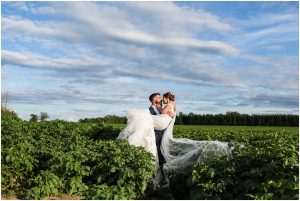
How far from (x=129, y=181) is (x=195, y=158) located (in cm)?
169

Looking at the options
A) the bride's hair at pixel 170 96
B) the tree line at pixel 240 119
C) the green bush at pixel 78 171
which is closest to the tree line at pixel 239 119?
the tree line at pixel 240 119

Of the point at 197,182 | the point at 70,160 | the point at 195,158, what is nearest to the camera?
the point at 197,182

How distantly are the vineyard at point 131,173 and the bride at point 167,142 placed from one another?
34 cm

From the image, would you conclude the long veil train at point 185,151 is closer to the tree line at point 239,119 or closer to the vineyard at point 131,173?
the vineyard at point 131,173

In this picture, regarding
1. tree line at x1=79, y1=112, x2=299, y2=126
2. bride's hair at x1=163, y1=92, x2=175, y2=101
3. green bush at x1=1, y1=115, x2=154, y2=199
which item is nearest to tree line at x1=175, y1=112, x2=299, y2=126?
tree line at x1=79, y1=112, x2=299, y2=126

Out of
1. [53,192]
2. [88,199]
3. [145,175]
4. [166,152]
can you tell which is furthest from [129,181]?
[166,152]

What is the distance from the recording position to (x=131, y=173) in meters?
7.62

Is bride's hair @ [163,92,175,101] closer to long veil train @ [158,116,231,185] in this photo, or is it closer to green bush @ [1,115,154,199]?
long veil train @ [158,116,231,185]

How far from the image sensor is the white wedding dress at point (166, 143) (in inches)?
352

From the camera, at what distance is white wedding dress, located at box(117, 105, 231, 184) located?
8930 millimetres

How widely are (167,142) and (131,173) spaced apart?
2.82 metres

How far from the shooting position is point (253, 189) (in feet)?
22.8

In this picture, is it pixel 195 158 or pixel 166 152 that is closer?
pixel 195 158

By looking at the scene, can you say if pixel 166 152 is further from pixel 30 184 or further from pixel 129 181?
pixel 30 184
